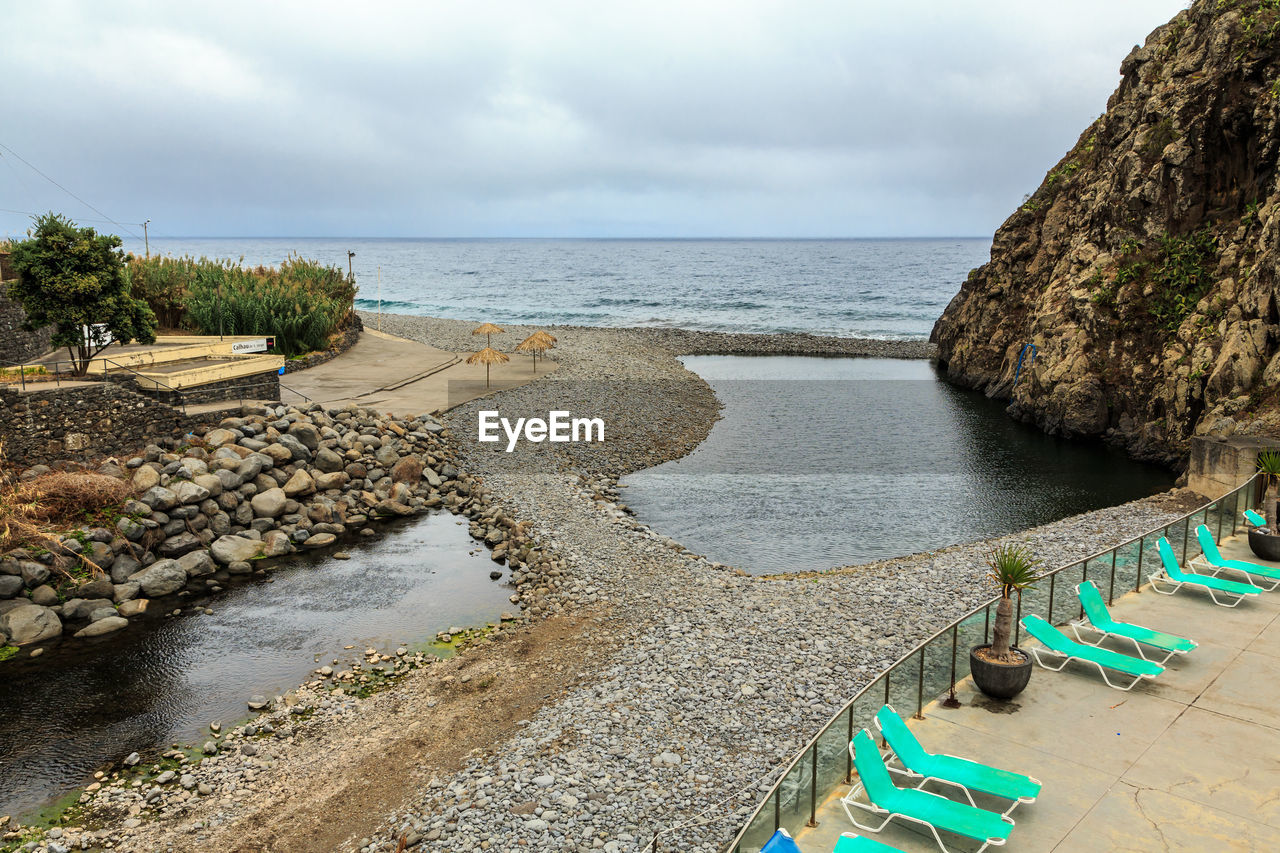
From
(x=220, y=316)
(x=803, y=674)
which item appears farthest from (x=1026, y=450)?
(x=220, y=316)

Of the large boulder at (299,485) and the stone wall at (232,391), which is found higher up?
the stone wall at (232,391)

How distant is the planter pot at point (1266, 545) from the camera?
46.5 feet

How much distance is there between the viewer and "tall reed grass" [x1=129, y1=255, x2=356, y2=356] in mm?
33906

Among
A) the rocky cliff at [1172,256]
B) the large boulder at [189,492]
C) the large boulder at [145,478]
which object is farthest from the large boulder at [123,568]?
the rocky cliff at [1172,256]

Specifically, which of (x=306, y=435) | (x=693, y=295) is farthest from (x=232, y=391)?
(x=693, y=295)

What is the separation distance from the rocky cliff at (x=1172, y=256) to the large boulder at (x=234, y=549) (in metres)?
25.7

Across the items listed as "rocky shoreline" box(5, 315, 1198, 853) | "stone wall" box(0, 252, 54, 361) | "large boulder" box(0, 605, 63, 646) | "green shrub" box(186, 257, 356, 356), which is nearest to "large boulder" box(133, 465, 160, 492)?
"large boulder" box(0, 605, 63, 646)

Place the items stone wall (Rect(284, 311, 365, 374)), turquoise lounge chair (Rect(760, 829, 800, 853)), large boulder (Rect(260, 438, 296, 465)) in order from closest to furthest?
1. turquoise lounge chair (Rect(760, 829, 800, 853))
2. large boulder (Rect(260, 438, 296, 465))
3. stone wall (Rect(284, 311, 365, 374))

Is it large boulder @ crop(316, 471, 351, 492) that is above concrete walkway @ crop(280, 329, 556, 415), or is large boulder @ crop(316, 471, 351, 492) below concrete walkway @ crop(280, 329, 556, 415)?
below

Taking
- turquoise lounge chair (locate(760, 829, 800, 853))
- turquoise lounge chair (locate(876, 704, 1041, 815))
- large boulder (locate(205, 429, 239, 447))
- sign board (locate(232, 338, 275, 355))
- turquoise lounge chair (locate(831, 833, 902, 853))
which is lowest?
turquoise lounge chair (locate(831, 833, 902, 853))

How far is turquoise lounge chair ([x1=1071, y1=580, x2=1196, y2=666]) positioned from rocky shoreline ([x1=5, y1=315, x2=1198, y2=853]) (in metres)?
3.15

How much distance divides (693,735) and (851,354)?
51.6 m

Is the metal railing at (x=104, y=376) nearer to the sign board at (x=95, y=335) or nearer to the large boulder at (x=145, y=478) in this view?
the sign board at (x=95, y=335)

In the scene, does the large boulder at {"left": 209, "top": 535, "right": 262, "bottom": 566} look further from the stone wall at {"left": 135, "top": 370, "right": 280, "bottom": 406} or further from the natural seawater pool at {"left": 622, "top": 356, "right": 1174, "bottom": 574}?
the natural seawater pool at {"left": 622, "top": 356, "right": 1174, "bottom": 574}
